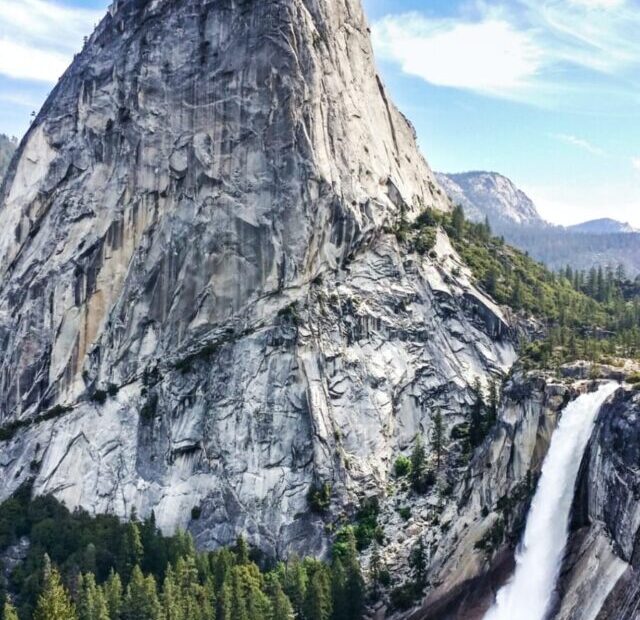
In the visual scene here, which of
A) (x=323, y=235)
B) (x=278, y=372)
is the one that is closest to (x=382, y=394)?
(x=278, y=372)

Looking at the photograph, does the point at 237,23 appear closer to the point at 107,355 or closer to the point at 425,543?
the point at 107,355

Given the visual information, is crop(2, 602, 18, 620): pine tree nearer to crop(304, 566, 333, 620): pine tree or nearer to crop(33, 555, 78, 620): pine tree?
crop(33, 555, 78, 620): pine tree

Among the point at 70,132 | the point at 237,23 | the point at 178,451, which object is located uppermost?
the point at 237,23

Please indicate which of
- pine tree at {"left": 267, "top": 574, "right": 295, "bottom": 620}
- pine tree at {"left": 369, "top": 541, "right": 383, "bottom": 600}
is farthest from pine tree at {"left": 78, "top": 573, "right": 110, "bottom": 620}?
pine tree at {"left": 369, "top": 541, "right": 383, "bottom": 600}

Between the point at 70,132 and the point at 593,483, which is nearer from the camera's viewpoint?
the point at 593,483

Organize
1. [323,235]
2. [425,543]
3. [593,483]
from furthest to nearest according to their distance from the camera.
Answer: [323,235] < [425,543] < [593,483]

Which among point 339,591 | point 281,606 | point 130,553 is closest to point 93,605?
point 281,606

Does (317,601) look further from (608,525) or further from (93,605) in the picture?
(608,525)
